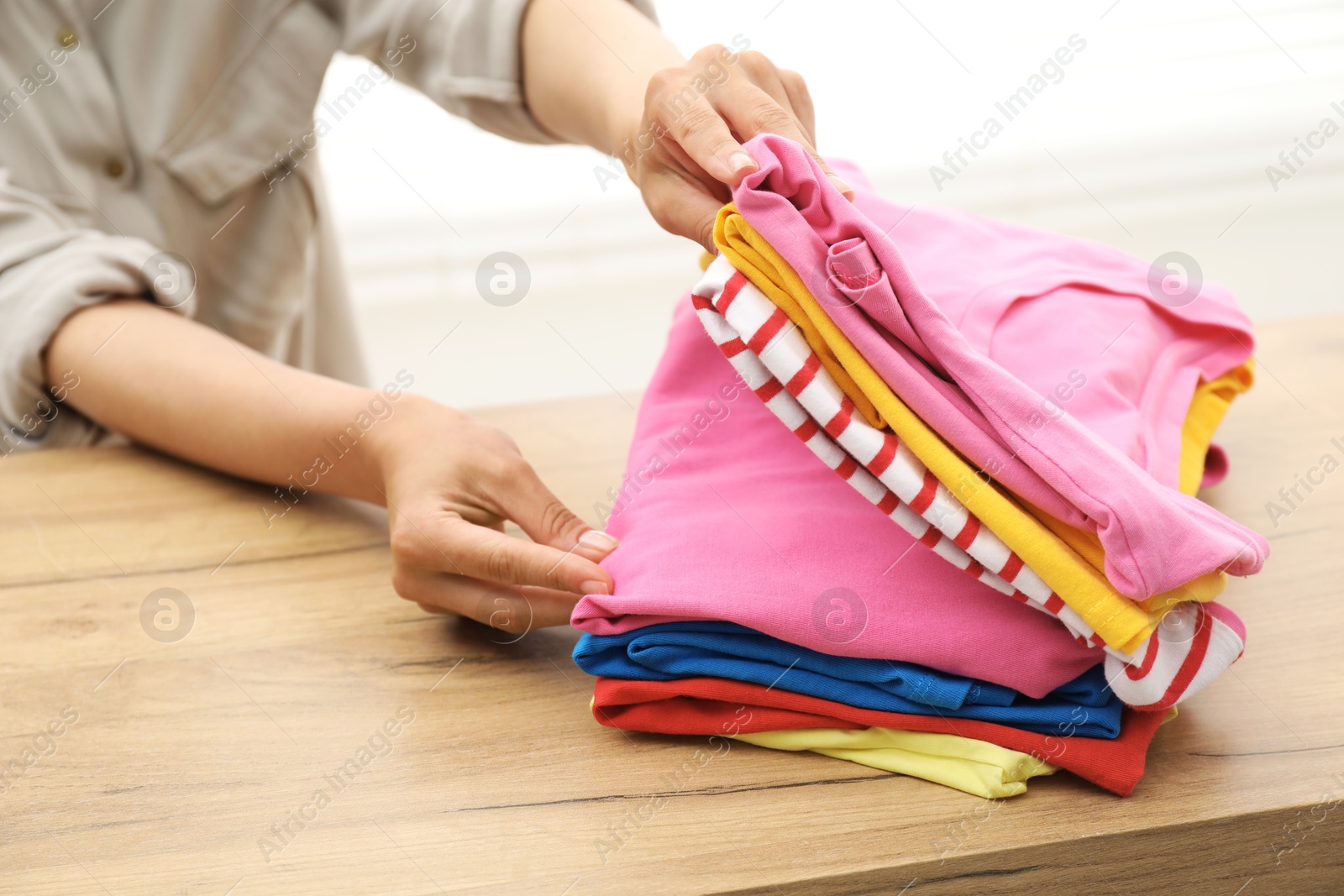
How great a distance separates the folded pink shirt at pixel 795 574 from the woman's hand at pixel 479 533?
1.0 inches

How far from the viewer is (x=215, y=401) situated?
69cm

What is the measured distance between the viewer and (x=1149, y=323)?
626 mm

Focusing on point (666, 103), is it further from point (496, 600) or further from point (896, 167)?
point (896, 167)

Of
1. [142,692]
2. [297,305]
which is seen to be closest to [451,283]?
[297,305]

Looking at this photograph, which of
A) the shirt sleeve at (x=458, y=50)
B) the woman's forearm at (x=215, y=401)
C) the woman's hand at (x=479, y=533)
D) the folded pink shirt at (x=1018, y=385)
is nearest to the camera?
the folded pink shirt at (x=1018, y=385)

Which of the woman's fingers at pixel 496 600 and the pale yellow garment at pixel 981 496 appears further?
the woman's fingers at pixel 496 600

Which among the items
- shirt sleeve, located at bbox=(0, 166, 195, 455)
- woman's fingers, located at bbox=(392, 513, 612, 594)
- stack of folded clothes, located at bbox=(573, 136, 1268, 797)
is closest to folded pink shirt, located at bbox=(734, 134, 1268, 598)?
stack of folded clothes, located at bbox=(573, 136, 1268, 797)

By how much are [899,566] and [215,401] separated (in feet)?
1.53

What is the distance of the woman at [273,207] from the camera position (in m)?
0.54

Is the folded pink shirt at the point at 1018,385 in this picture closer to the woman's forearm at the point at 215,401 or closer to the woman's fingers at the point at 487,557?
the woman's fingers at the point at 487,557

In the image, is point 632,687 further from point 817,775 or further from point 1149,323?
point 1149,323

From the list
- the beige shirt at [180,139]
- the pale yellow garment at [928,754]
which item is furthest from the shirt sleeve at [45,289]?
the pale yellow garment at [928,754]

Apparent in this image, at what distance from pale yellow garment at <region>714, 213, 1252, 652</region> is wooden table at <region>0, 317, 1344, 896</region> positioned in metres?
0.08

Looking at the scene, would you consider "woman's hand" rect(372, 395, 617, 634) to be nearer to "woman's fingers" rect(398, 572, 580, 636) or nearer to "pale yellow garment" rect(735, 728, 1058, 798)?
"woman's fingers" rect(398, 572, 580, 636)
